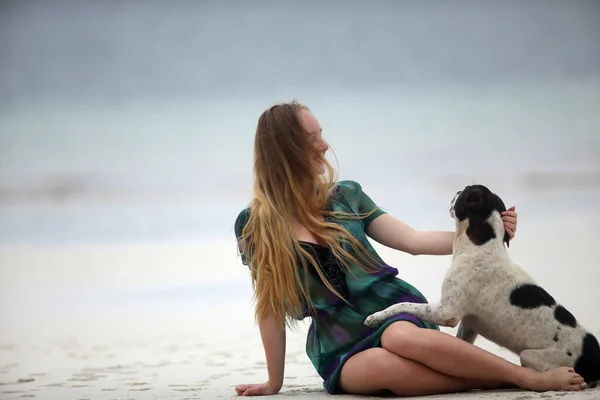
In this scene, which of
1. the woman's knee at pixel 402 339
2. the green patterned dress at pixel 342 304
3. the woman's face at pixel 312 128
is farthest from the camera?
the woman's face at pixel 312 128

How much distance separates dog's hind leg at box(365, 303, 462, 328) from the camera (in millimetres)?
2559

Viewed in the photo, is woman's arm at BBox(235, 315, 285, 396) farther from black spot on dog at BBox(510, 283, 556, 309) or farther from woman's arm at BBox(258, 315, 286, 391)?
black spot on dog at BBox(510, 283, 556, 309)

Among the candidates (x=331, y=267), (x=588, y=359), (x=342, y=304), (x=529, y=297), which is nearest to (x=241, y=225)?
(x=331, y=267)

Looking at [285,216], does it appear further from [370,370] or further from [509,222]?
[509,222]

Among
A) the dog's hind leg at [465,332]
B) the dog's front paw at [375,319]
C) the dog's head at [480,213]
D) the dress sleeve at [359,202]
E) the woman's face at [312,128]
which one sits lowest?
the dog's hind leg at [465,332]

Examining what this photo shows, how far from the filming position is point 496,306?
2498mm

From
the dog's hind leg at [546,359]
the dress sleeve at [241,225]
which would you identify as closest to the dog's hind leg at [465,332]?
the dog's hind leg at [546,359]

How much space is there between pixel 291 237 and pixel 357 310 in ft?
1.22

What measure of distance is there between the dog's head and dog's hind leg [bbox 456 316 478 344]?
0.98ft

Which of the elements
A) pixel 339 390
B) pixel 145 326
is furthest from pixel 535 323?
pixel 145 326

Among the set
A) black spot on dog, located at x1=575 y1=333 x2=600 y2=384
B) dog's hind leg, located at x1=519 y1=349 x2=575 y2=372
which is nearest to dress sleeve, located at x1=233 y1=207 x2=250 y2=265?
dog's hind leg, located at x1=519 y1=349 x2=575 y2=372

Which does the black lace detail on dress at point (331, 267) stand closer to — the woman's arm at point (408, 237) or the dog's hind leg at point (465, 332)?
the woman's arm at point (408, 237)

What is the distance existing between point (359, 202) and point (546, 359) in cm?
100

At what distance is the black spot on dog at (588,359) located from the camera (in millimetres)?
2416
